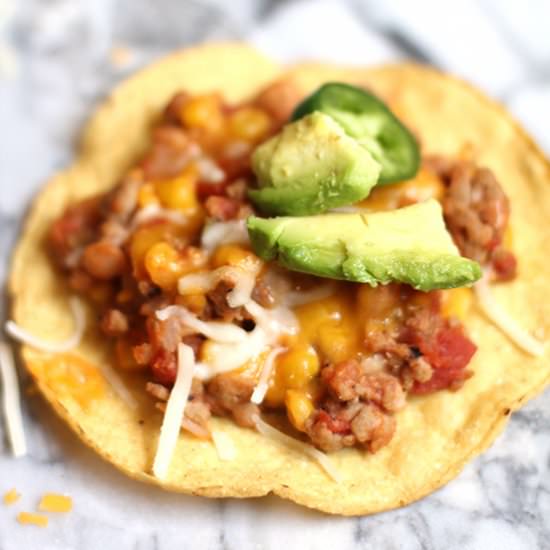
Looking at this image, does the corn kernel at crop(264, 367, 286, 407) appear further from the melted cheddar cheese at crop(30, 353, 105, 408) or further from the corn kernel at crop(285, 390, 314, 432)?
the melted cheddar cheese at crop(30, 353, 105, 408)

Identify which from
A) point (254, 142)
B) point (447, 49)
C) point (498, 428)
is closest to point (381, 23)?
point (447, 49)

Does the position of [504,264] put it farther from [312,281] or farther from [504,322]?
[312,281]

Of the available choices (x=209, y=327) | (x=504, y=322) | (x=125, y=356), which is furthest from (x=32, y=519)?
(x=504, y=322)

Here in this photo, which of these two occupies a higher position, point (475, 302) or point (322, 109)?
point (322, 109)

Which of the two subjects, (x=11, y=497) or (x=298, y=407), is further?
(x=11, y=497)

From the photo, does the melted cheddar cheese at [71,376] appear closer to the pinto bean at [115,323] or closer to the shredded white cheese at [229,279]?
the pinto bean at [115,323]

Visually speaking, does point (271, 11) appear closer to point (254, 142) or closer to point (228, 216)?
point (254, 142)
